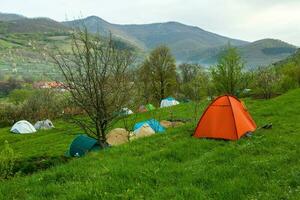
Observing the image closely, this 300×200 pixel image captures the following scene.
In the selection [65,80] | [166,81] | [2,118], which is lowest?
[2,118]

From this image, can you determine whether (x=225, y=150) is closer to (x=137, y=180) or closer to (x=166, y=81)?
(x=137, y=180)

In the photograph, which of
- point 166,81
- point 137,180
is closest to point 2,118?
point 166,81

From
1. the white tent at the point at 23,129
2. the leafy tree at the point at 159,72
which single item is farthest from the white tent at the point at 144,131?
the leafy tree at the point at 159,72

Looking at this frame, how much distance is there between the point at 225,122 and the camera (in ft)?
60.2

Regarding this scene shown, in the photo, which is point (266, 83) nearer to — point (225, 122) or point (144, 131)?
point (144, 131)

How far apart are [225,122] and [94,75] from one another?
6408 mm

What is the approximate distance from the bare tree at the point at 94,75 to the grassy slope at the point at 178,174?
4728 mm

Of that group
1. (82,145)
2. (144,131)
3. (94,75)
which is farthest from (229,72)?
(94,75)

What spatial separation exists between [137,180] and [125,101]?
11330mm

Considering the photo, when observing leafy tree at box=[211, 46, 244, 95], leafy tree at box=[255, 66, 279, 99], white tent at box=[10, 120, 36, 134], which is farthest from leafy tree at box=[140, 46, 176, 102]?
white tent at box=[10, 120, 36, 134]

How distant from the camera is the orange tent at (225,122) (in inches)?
705

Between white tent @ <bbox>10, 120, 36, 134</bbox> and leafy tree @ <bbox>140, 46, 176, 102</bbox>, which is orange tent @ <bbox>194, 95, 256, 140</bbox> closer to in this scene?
white tent @ <bbox>10, 120, 36, 134</bbox>

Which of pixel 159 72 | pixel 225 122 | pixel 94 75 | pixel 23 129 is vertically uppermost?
pixel 94 75

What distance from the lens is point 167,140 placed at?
1728 centimetres
